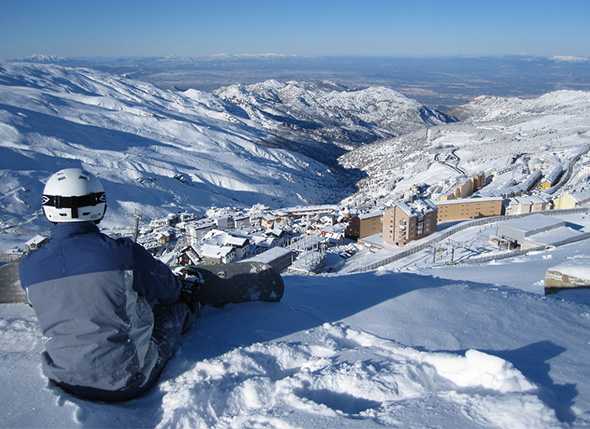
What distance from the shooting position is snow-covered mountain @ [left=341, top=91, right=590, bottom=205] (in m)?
61.8

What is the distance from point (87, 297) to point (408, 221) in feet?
89.7

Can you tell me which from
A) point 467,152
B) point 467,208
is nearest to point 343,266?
point 467,208

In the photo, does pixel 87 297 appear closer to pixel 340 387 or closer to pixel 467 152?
pixel 340 387

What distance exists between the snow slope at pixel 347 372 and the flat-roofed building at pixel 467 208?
33990 mm

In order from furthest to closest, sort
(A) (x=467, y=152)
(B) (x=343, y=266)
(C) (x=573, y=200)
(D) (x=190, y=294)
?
(A) (x=467, y=152) < (C) (x=573, y=200) < (B) (x=343, y=266) < (D) (x=190, y=294)

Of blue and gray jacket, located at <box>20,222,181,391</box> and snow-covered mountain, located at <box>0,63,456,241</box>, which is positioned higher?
blue and gray jacket, located at <box>20,222,181,391</box>

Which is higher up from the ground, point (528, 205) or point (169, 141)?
point (528, 205)

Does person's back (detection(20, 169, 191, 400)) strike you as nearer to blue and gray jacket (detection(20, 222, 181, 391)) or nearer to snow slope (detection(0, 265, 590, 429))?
blue and gray jacket (detection(20, 222, 181, 391))

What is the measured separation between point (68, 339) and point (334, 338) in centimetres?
212

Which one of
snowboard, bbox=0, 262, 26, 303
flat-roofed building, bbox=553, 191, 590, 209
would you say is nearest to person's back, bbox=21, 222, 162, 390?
snowboard, bbox=0, 262, 26, 303

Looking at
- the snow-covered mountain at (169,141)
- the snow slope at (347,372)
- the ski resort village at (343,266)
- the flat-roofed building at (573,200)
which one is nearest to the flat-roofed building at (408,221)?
the ski resort village at (343,266)

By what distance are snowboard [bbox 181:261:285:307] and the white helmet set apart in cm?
163

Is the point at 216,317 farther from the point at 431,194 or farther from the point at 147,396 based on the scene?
the point at 431,194

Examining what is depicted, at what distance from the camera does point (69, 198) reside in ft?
9.78
